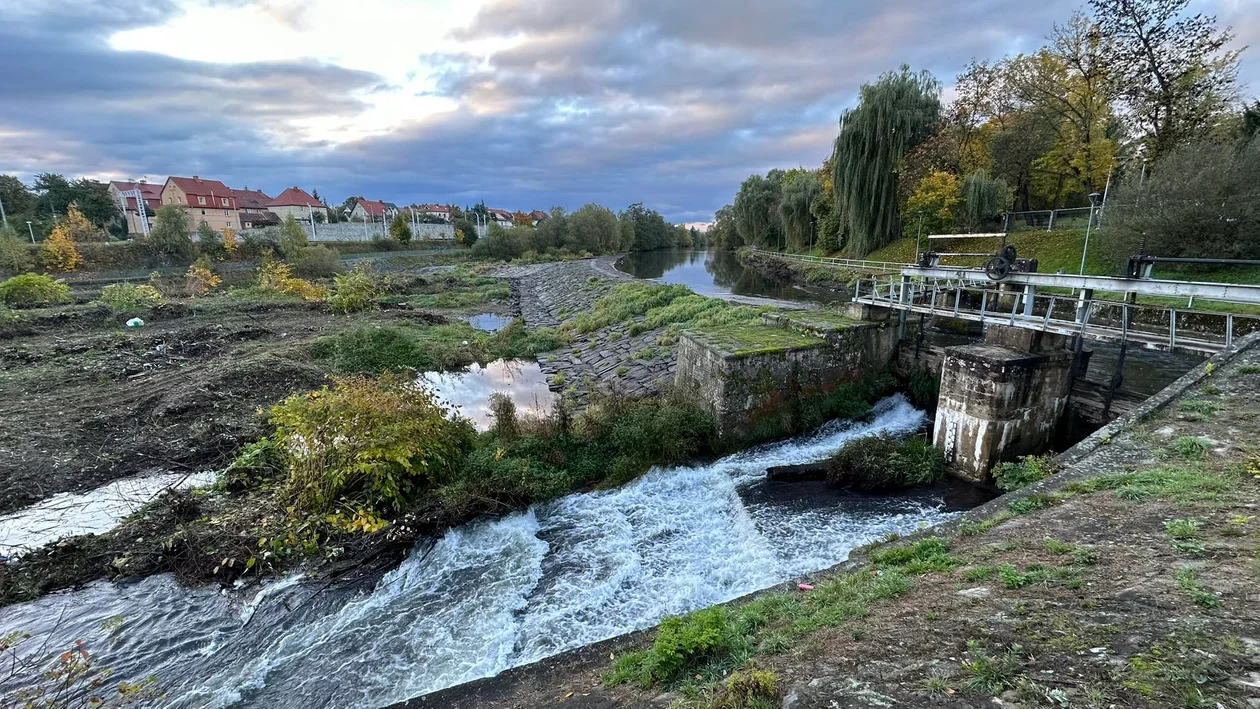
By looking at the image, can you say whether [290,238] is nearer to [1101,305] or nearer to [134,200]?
[134,200]

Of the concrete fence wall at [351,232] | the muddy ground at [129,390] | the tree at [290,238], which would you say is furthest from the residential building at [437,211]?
the muddy ground at [129,390]

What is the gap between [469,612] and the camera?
6828 mm

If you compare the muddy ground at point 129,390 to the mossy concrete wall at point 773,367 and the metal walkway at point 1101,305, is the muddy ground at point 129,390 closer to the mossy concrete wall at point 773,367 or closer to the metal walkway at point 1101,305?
the mossy concrete wall at point 773,367

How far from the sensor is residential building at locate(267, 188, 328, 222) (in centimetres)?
8344

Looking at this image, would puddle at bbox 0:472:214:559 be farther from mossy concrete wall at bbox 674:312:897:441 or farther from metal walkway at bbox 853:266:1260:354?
metal walkway at bbox 853:266:1260:354

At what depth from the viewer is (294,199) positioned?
85.4 meters

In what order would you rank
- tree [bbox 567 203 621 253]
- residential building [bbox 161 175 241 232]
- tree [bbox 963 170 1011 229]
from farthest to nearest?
tree [bbox 567 203 621 253] → residential building [bbox 161 175 241 232] → tree [bbox 963 170 1011 229]

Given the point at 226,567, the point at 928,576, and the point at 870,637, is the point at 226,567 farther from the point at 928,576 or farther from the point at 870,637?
the point at 928,576

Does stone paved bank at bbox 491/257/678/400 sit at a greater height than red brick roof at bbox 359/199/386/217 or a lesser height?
lesser

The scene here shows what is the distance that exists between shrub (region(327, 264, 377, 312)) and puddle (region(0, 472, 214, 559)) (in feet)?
64.3

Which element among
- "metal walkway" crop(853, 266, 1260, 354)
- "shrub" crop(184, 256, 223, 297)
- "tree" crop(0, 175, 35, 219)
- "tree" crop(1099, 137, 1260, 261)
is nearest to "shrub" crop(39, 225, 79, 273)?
"shrub" crop(184, 256, 223, 297)

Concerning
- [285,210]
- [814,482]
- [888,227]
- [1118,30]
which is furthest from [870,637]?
[285,210]

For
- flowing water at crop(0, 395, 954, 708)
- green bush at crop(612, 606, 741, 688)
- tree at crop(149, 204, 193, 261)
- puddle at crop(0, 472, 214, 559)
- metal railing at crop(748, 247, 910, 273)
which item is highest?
tree at crop(149, 204, 193, 261)

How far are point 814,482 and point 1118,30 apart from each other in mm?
29429
